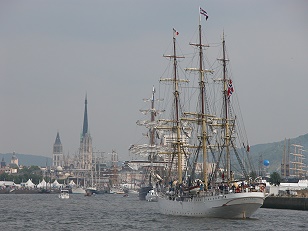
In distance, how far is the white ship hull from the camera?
273 ft

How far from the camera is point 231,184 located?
297 ft

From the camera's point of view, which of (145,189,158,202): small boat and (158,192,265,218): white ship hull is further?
(145,189,158,202): small boat

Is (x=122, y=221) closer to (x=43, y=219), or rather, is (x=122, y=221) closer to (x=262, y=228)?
(x=43, y=219)

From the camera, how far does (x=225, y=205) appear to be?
83.8 meters

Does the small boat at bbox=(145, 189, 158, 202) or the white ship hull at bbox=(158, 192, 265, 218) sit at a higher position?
the small boat at bbox=(145, 189, 158, 202)

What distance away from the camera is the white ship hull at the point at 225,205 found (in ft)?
273

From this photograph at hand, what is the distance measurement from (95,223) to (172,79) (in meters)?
34.5

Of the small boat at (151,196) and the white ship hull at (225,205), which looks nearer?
the white ship hull at (225,205)

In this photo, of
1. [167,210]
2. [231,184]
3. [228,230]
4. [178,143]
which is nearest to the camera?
[228,230]

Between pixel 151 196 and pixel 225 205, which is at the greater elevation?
pixel 151 196

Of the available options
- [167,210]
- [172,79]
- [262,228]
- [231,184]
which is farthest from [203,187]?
[172,79]

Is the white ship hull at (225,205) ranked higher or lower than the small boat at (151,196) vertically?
lower

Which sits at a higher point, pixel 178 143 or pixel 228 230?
pixel 178 143

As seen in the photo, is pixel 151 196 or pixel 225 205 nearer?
pixel 225 205
